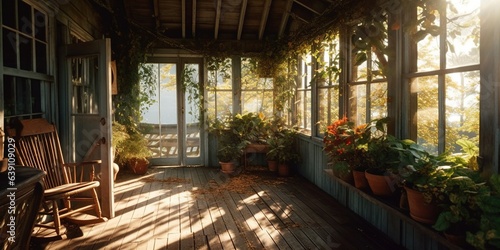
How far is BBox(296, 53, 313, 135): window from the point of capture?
20.3 feet

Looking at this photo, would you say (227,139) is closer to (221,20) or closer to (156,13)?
(221,20)

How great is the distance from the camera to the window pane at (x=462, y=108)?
2.66 meters

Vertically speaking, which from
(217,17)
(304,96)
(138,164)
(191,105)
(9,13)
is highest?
(217,17)

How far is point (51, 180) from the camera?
3.74 metres

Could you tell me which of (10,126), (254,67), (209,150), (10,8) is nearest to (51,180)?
(10,126)

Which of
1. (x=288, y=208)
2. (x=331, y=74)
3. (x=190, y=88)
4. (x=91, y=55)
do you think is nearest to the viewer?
(x=91, y=55)

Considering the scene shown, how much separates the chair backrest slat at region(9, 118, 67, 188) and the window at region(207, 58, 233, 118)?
3892 mm

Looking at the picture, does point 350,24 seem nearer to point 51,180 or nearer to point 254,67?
point 254,67

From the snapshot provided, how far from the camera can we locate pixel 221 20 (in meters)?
7.18

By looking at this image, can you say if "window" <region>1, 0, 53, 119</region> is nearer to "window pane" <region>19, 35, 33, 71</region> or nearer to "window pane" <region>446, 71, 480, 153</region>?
"window pane" <region>19, 35, 33, 71</region>

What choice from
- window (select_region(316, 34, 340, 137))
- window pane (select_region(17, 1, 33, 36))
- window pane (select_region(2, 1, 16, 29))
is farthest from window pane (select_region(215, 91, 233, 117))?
window pane (select_region(2, 1, 16, 29))

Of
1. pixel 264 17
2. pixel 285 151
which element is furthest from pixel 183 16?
pixel 285 151

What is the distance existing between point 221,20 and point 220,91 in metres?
1.37

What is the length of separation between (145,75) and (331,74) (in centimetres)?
385
